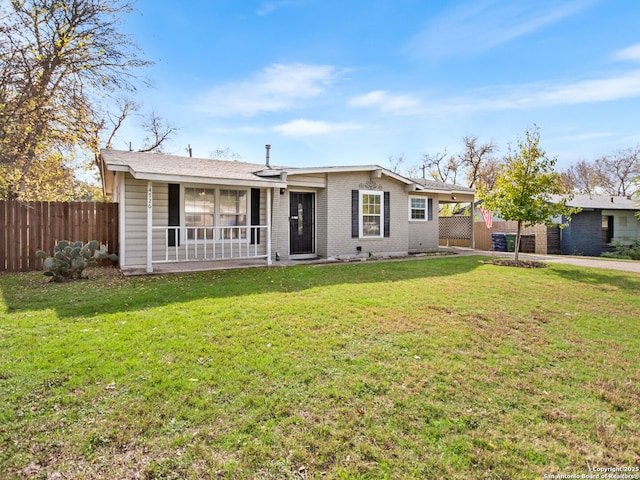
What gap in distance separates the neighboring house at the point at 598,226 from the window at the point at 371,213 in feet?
37.5

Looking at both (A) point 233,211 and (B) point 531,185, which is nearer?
(A) point 233,211

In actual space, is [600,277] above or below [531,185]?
below

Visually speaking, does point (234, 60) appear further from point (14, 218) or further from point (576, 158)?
point (576, 158)

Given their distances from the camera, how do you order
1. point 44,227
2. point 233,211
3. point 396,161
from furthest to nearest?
1. point 396,161
2. point 233,211
3. point 44,227

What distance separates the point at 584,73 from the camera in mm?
12016

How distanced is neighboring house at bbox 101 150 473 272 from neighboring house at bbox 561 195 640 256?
9.36 metres

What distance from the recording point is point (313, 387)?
10.0ft

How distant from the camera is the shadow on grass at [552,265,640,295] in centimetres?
777

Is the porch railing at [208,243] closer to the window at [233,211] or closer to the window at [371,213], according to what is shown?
the window at [233,211]

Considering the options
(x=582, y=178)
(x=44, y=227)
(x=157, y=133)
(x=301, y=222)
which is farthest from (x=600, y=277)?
(x=582, y=178)

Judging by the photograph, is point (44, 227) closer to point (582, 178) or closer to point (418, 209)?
point (418, 209)

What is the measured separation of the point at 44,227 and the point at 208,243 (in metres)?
4.22

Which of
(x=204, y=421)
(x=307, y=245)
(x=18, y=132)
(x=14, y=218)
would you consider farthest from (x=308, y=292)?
(x=14, y=218)

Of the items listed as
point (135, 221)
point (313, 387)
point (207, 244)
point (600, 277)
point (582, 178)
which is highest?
point (582, 178)
